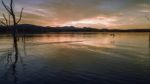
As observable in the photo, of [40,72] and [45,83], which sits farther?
[40,72]

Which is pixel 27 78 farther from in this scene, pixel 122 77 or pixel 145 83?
pixel 145 83

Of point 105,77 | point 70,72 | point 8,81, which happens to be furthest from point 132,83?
point 8,81

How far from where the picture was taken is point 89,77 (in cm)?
1664

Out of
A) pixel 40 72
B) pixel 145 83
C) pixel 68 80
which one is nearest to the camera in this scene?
pixel 145 83

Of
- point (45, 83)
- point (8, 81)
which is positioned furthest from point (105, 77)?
point (8, 81)

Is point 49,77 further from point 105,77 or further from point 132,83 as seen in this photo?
point 132,83

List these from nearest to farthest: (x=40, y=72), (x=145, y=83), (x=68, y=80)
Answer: (x=145, y=83)
(x=68, y=80)
(x=40, y=72)

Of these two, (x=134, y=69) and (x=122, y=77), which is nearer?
(x=122, y=77)

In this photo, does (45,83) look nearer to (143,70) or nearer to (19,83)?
(19,83)

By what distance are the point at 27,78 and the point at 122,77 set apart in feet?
25.8

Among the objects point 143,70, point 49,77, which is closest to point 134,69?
point 143,70

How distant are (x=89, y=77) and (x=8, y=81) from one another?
6.52 metres

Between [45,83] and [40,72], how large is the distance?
3662 millimetres

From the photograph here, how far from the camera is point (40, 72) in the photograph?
18.5 m
